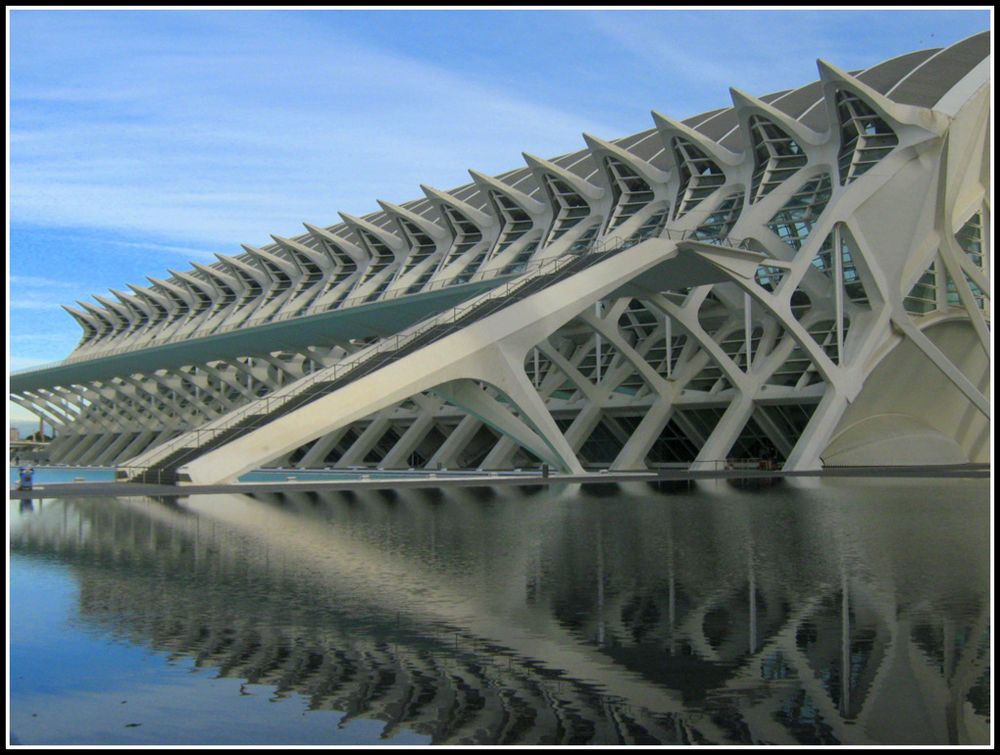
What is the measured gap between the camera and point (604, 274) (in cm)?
3494

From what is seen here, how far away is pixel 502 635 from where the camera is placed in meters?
8.58

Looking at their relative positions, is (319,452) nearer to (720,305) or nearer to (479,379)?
(720,305)

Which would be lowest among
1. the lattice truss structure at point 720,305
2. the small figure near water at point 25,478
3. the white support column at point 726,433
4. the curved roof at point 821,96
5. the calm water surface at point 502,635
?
the calm water surface at point 502,635

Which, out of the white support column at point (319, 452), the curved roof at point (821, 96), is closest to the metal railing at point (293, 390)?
the curved roof at point (821, 96)

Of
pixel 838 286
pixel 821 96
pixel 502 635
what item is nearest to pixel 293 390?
pixel 838 286

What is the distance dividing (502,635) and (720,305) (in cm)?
3973

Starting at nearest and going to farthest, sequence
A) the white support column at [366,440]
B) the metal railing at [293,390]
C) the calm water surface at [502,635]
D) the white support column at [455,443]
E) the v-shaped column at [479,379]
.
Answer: the calm water surface at [502,635] → the v-shaped column at [479,379] → the metal railing at [293,390] → the white support column at [455,443] → the white support column at [366,440]

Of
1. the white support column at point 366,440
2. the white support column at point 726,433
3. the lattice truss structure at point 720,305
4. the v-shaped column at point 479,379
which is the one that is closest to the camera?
the v-shaped column at point 479,379

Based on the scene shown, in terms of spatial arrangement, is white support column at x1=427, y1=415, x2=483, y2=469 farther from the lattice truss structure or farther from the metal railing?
the metal railing

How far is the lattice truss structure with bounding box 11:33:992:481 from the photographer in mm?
35438

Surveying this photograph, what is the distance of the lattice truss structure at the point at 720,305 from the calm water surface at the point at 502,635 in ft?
49.2

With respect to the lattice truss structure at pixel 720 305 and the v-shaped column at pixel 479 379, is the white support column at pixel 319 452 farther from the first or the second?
the v-shaped column at pixel 479 379

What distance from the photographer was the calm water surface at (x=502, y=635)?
6.20m

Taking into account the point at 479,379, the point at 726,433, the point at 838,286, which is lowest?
the point at 726,433
